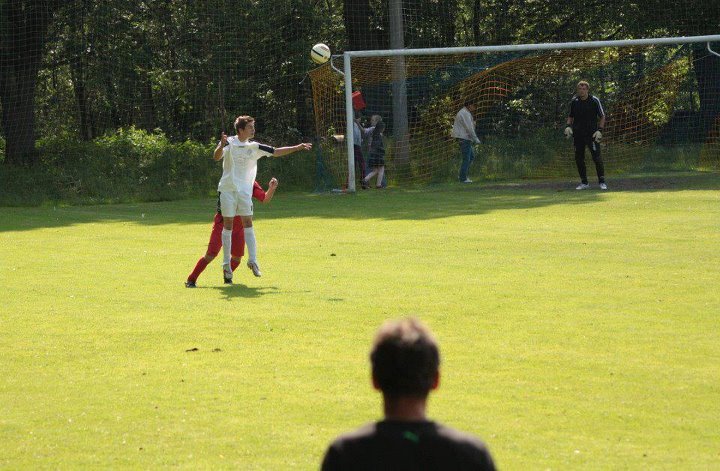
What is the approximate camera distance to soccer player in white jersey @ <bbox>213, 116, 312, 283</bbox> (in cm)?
1323

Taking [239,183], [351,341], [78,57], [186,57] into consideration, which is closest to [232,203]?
[239,183]

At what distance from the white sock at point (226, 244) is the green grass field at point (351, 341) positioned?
12.8 inches

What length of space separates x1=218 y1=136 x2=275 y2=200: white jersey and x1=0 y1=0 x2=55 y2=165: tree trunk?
17.8m

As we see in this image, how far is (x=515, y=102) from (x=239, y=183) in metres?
18.2

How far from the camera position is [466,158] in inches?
1112

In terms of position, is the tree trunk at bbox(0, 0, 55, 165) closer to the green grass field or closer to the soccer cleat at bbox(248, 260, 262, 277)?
the green grass field

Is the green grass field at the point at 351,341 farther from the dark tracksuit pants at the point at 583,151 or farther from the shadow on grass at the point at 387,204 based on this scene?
the dark tracksuit pants at the point at 583,151

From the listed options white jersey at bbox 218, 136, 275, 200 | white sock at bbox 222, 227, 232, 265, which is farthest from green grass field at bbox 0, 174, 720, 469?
white jersey at bbox 218, 136, 275, 200

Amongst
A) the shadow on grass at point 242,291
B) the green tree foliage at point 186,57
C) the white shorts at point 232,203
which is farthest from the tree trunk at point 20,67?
the shadow on grass at point 242,291

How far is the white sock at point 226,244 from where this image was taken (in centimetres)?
1319

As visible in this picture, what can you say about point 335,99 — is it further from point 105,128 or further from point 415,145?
point 105,128

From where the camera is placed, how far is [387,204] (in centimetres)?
2306

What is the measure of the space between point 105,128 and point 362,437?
32180mm

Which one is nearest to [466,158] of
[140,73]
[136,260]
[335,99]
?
[335,99]
